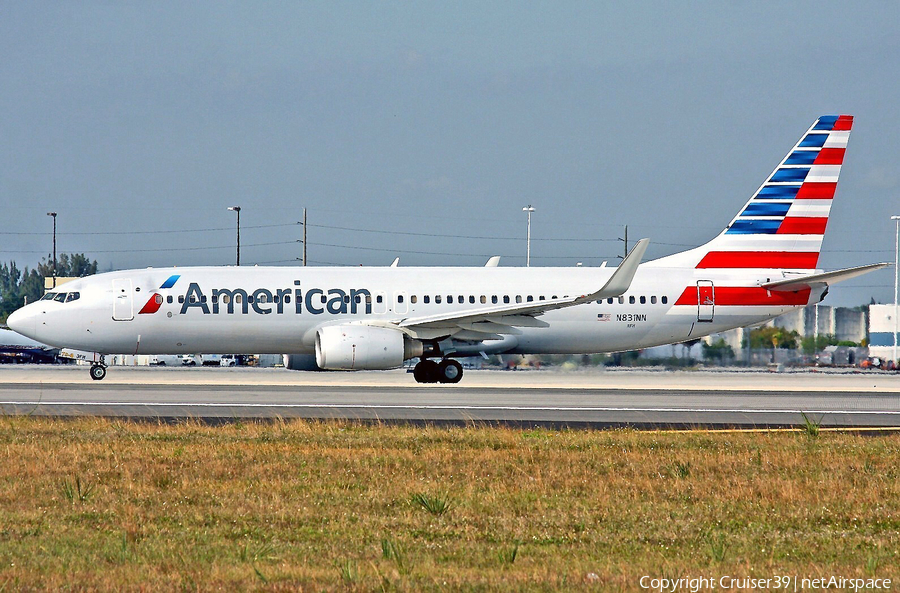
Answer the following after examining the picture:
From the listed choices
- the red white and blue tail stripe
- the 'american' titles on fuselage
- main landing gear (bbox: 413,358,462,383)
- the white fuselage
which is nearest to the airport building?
the red white and blue tail stripe

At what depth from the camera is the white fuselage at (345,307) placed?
3072 centimetres

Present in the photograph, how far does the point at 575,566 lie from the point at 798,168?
29617 millimetres

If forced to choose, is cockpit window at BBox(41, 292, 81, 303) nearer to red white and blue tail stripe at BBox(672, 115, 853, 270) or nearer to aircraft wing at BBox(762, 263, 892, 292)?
red white and blue tail stripe at BBox(672, 115, 853, 270)

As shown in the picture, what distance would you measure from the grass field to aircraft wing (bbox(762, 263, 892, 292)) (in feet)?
52.5

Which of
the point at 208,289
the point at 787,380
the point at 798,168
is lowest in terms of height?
the point at 787,380

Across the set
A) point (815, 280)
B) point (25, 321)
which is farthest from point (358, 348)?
point (815, 280)

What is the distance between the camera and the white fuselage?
30.7 meters

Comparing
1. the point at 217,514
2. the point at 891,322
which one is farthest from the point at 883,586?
the point at 891,322

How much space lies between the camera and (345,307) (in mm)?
31234

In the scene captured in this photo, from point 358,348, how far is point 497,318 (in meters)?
4.37

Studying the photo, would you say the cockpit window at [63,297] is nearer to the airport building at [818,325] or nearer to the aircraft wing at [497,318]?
the aircraft wing at [497,318]

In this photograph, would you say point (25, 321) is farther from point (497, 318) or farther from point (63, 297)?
point (497, 318)

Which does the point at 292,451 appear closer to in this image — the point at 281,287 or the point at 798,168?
the point at 281,287

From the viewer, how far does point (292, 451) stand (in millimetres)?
13688
